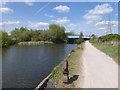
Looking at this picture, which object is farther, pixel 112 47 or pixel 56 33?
pixel 56 33

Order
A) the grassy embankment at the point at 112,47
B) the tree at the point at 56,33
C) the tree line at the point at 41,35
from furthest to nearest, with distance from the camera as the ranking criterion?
the tree at the point at 56,33 < the tree line at the point at 41,35 < the grassy embankment at the point at 112,47

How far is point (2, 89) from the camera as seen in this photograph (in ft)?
24.0

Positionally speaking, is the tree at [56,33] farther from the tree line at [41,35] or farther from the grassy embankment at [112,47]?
the grassy embankment at [112,47]

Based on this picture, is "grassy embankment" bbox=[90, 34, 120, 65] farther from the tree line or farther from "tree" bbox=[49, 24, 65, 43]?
the tree line

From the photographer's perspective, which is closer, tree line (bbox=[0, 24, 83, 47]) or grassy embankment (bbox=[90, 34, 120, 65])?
grassy embankment (bbox=[90, 34, 120, 65])

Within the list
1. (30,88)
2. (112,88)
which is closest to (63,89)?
(112,88)

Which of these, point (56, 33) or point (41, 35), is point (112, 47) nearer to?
point (56, 33)

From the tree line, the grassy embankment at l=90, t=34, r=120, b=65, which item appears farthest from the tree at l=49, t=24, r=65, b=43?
the grassy embankment at l=90, t=34, r=120, b=65

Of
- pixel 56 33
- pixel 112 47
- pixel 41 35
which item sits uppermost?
pixel 56 33

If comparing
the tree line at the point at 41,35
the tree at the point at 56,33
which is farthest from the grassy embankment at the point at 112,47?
the tree line at the point at 41,35

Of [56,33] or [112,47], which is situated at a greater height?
[56,33]

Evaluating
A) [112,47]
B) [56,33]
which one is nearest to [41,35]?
[56,33]

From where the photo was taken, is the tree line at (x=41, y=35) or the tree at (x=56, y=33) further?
the tree at (x=56, y=33)

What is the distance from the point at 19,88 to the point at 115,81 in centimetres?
509
